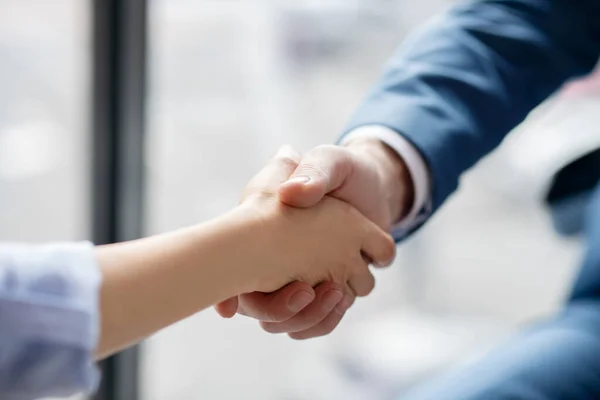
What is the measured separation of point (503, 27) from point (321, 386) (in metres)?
0.92

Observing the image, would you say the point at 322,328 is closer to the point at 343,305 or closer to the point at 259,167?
the point at 343,305

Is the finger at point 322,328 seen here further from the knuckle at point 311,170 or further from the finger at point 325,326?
the knuckle at point 311,170

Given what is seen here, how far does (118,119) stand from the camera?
147 cm

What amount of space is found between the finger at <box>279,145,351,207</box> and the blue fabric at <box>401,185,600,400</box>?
0.26 metres

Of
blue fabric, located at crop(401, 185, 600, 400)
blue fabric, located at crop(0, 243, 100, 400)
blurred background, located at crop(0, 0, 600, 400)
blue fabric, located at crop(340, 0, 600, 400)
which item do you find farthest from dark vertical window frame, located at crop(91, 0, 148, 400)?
blue fabric, located at crop(0, 243, 100, 400)

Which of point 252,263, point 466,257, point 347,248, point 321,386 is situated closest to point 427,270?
point 466,257

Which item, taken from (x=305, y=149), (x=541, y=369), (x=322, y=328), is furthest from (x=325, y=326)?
(x=305, y=149)

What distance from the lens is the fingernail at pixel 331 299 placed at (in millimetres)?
699

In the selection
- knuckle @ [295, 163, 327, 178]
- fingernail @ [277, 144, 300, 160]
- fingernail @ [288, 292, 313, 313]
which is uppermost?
knuckle @ [295, 163, 327, 178]

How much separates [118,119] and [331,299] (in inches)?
34.2

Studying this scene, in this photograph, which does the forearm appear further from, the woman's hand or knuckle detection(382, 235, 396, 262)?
knuckle detection(382, 235, 396, 262)

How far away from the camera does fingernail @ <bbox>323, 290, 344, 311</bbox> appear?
2.29 ft

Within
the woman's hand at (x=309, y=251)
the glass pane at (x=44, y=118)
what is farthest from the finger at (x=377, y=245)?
the glass pane at (x=44, y=118)

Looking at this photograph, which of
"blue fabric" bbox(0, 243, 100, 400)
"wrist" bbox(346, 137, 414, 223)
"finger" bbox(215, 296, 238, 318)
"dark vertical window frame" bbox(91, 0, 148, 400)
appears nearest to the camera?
"blue fabric" bbox(0, 243, 100, 400)
